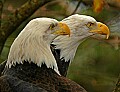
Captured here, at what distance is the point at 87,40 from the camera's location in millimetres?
11133

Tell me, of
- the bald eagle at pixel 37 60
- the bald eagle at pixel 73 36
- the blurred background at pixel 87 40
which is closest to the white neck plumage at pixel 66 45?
the bald eagle at pixel 73 36

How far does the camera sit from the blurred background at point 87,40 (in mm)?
8859

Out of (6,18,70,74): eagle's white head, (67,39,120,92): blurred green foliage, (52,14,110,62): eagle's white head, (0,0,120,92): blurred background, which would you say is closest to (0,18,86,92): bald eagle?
(6,18,70,74): eagle's white head

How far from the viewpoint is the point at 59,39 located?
8.23m

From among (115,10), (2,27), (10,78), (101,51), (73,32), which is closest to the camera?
(10,78)

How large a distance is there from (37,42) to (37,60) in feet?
0.56

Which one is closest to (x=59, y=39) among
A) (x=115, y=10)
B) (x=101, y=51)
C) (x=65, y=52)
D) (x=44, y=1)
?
(x=65, y=52)

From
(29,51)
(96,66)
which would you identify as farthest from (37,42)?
(96,66)

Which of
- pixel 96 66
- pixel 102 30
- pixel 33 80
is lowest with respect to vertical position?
pixel 96 66

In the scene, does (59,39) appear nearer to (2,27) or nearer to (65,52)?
(65,52)

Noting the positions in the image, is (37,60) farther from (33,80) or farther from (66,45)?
(66,45)

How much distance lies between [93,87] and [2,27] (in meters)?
3.29

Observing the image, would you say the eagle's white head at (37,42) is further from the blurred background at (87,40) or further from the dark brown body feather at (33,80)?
the blurred background at (87,40)

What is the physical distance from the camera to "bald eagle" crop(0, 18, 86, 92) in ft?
23.5
